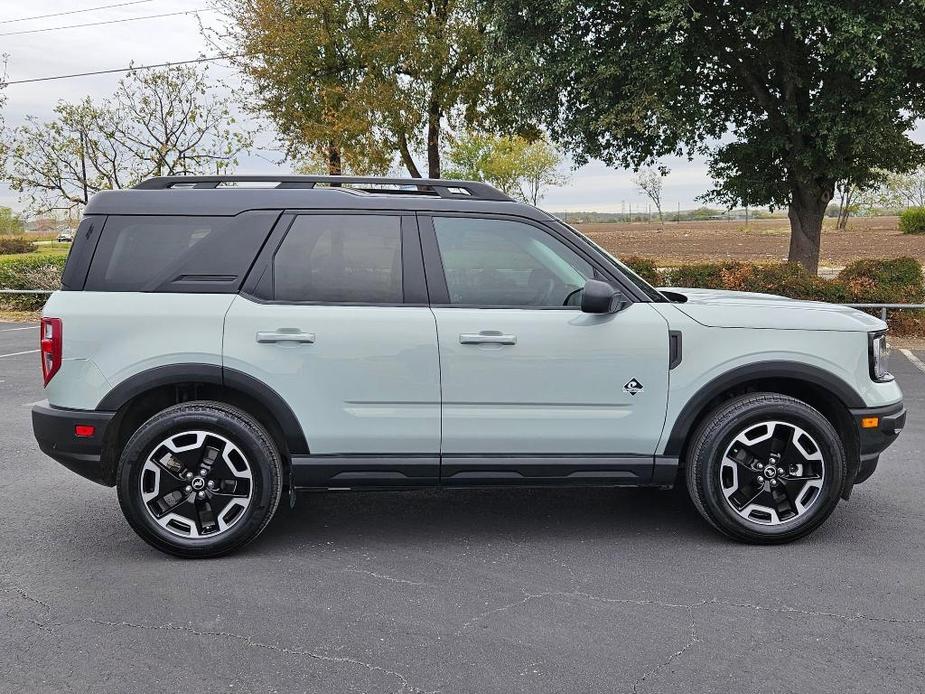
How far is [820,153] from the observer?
52.4 feet

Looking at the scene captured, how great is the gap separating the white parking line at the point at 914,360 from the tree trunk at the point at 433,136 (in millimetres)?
14757

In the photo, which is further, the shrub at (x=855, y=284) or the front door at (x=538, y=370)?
the shrub at (x=855, y=284)

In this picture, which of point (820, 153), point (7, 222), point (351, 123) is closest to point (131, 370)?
point (820, 153)

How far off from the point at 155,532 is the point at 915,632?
3544mm

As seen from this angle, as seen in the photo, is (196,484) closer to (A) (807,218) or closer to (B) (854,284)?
(B) (854,284)

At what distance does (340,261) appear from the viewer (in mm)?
4582

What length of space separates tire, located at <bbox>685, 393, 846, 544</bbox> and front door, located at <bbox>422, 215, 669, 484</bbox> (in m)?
0.30

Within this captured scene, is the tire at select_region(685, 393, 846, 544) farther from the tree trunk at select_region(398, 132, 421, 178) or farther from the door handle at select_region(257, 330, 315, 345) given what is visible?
the tree trunk at select_region(398, 132, 421, 178)

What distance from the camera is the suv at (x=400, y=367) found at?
4.45 m

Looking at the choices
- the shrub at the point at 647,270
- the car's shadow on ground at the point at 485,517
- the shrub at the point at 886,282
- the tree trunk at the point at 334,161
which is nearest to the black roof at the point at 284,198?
the car's shadow on ground at the point at 485,517

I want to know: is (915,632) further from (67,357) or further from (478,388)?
(67,357)

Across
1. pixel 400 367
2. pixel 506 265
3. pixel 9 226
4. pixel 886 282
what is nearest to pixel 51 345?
pixel 400 367

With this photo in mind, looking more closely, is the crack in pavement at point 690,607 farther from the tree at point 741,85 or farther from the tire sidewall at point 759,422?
the tree at point 741,85

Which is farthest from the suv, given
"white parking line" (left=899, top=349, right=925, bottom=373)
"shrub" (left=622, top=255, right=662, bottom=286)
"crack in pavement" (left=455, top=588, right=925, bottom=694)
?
"shrub" (left=622, top=255, right=662, bottom=286)
